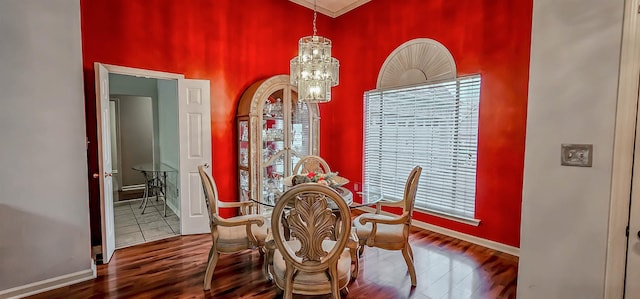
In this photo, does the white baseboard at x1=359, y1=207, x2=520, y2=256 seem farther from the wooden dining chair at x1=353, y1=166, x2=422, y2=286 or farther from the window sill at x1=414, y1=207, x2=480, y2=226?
the wooden dining chair at x1=353, y1=166, x2=422, y2=286

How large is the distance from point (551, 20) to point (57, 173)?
3710 millimetres

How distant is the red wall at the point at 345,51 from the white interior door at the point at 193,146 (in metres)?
0.21

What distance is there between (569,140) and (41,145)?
12.2 feet

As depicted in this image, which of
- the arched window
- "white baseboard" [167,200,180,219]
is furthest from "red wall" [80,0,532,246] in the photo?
"white baseboard" [167,200,180,219]

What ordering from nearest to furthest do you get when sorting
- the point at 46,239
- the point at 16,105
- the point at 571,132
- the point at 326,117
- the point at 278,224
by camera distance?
1. the point at 571,132
2. the point at 278,224
3. the point at 16,105
4. the point at 46,239
5. the point at 326,117

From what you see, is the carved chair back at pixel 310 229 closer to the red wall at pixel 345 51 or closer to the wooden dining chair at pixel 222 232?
the wooden dining chair at pixel 222 232

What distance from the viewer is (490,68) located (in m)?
3.22

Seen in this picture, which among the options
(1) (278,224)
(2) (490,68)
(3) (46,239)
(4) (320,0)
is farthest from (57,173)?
(2) (490,68)

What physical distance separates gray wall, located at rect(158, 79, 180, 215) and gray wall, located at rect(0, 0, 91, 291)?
1995 millimetres

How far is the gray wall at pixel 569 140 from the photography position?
1.49 metres

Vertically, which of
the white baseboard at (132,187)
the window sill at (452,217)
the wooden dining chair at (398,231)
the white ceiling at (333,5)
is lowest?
the white baseboard at (132,187)

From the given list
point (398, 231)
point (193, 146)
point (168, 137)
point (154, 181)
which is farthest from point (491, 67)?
point (154, 181)

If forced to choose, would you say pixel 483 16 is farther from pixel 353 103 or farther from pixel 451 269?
pixel 451 269

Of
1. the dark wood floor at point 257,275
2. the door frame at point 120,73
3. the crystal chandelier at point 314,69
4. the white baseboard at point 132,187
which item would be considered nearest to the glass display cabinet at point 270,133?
the door frame at point 120,73
